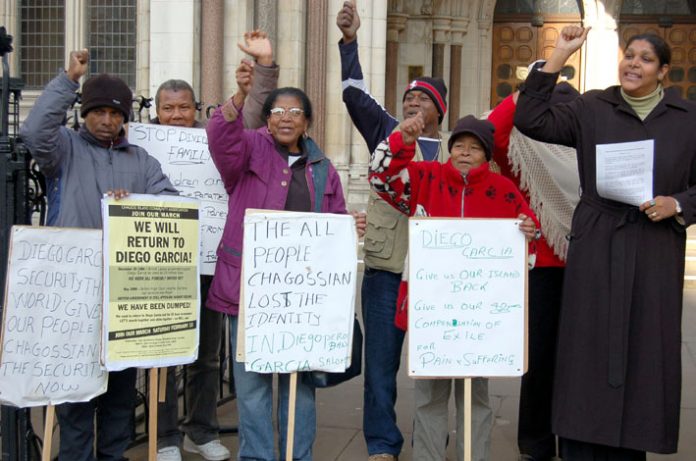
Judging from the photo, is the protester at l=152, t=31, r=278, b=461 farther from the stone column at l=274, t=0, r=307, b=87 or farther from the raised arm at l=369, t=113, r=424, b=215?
the stone column at l=274, t=0, r=307, b=87

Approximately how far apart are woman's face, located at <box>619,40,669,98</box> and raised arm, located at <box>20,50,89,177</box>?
8.30 feet

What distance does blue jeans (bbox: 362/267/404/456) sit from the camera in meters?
5.34

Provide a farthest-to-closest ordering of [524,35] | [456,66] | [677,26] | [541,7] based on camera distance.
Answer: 1. [524,35]
2. [541,7]
3. [677,26]
4. [456,66]

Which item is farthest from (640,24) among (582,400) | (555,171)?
(582,400)

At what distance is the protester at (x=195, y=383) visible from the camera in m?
5.50

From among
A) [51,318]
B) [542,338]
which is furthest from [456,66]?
[51,318]

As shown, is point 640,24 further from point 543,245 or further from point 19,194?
point 19,194

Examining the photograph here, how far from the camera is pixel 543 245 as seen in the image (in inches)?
207

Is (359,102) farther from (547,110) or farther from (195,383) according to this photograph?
(195,383)

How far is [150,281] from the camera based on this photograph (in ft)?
15.4

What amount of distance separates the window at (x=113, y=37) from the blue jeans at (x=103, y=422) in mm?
9543

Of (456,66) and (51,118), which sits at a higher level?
(456,66)

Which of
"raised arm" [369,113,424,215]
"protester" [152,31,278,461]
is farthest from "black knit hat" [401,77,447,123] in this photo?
"protester" [152,31,278,461]

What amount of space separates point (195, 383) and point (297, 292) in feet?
4.29
